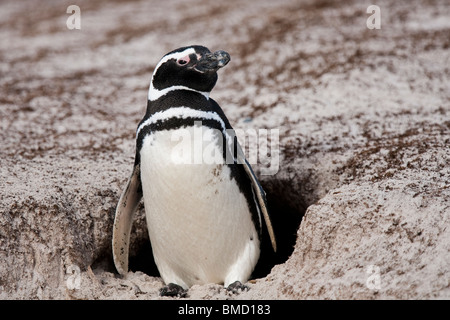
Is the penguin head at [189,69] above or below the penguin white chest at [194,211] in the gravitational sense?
above

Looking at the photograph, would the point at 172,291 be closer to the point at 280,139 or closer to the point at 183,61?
the point at 183,61

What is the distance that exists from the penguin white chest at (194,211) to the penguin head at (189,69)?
23 centimetres

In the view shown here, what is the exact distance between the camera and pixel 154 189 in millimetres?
2996

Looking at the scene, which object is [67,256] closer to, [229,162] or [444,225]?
[229,162]

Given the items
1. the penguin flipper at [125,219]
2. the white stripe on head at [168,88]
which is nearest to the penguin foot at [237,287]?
the penguin flipper at [125,219]

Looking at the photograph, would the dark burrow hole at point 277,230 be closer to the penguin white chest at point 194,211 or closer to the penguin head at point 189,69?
the penguin white chest at point 194,211

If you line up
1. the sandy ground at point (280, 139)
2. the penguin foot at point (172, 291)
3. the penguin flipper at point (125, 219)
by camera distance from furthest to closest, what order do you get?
the penguin flipper at point (125, 219)
the penguin foot at point (172, 291)
the sandy ground at point (280, 139)

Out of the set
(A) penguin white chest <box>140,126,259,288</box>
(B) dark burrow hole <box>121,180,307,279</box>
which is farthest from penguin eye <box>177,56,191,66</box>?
(B) dark burrow hole <box>121,180,307,279</box>

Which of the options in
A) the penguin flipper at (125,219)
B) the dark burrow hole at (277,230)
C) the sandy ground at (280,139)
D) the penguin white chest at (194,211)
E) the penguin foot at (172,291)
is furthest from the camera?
the dark burrow hole at (277,230)

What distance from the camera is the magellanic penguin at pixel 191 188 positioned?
2.92 meters

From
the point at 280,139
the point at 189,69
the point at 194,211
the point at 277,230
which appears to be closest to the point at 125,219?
the point at 194,211

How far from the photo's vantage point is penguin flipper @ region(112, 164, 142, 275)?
3.15m

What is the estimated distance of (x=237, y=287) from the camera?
3.04 metres

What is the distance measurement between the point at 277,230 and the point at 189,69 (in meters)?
1.38
